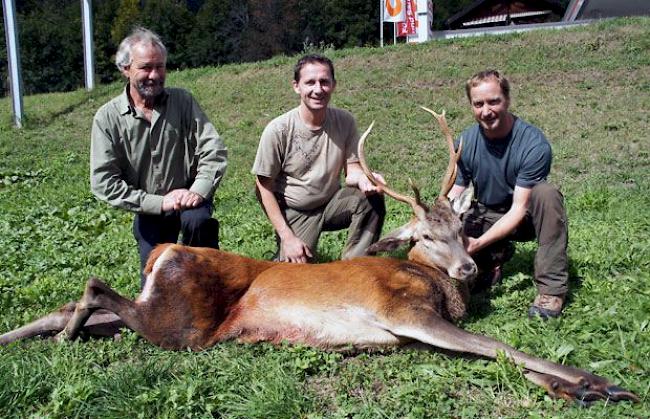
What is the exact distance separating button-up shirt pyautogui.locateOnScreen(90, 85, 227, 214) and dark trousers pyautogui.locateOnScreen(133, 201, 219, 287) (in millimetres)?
176

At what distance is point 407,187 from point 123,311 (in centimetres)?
633

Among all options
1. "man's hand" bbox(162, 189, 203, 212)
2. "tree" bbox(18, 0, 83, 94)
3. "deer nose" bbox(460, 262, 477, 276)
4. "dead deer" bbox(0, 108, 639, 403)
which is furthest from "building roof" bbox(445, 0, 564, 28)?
"dead deer" bbox(0, 108, 639, 403)

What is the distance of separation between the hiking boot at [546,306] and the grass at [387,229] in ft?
0.34

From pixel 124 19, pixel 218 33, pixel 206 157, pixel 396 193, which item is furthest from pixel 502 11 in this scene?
pixel 206 157

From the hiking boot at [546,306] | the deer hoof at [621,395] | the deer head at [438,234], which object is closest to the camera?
the deer hoof at [621,395]

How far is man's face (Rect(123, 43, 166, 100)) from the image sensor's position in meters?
5.11

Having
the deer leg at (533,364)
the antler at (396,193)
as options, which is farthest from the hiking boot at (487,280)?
the deer leg at (533,364)

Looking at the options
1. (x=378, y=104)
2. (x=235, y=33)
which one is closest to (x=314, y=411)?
(x=378, y=104)

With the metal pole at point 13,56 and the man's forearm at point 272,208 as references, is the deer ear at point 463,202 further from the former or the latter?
the metal pole at point 13,56

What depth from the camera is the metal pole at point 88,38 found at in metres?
19.1

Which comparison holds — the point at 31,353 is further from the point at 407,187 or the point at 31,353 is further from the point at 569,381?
the point at 407,187

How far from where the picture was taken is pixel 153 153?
538cm

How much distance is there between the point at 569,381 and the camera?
3637 mm

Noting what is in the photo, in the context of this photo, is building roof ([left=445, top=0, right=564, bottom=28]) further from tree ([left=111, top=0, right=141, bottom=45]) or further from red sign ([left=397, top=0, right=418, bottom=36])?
tree ([left=111, top=0, right=141, bottom=45])
